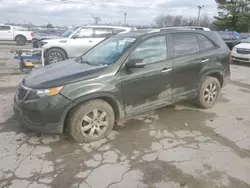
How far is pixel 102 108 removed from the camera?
10.2ft

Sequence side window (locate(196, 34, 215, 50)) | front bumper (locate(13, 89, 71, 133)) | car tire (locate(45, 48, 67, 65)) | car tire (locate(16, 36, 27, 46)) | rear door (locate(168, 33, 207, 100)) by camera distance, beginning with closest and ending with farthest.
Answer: front bumper (locate(13, 89, 71, 133))
rear door (locate(168, 33, 207, 100))
side window (locate(196, 34, 215, 50))
car tire (locate(45, 48, 67, 65))
car tire (locate(16, 36, 27, 46))

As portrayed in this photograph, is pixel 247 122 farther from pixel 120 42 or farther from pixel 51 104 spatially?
pixel 51 104

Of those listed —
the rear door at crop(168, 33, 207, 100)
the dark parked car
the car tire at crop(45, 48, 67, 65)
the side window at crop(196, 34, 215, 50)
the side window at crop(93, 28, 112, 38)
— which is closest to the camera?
the rear door at crop(168, 33, 207, 100)

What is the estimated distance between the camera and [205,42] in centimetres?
425

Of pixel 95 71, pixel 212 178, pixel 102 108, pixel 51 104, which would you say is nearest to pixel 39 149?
pixel 51 104

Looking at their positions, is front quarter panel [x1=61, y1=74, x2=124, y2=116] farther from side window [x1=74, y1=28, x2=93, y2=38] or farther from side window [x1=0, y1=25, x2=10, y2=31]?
side window [x1=0, y1=25, x2=10, y2=31]

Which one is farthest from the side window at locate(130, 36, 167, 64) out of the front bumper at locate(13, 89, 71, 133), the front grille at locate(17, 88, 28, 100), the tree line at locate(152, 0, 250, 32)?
the tree line at locate(152, 0, 250, 32)

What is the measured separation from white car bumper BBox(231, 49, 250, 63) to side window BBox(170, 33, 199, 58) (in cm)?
772

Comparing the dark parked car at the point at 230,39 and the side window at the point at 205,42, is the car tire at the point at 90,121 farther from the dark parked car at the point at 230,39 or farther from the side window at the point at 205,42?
the dark parked car at the point at 230,39

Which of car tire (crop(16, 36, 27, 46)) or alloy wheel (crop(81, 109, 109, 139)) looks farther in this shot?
car tire (crop(16, 36, 27, 46))

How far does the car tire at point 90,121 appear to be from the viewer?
2984mm

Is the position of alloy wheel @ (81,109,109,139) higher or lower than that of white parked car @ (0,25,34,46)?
lower

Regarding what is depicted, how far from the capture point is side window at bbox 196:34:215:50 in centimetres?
420

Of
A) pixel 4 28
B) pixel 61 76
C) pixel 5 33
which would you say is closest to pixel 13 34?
pixel 5 33
